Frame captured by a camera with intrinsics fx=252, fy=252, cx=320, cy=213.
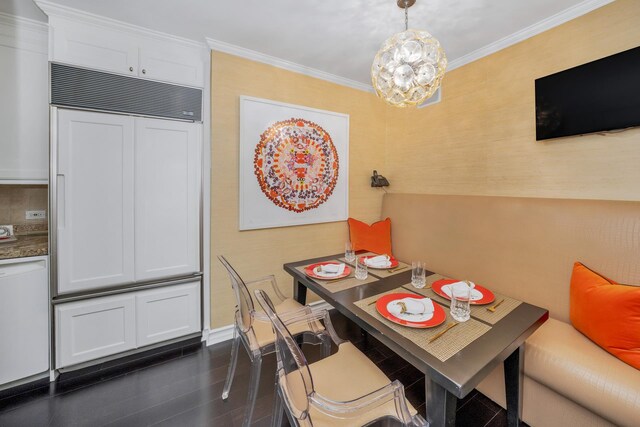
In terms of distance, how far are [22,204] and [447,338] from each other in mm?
3112

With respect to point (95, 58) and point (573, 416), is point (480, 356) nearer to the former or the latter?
point (573, 416)

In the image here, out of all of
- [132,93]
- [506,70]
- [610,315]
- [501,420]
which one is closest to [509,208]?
[610,315]

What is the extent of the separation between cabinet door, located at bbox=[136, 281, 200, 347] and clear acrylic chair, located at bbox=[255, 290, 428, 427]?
1302mm

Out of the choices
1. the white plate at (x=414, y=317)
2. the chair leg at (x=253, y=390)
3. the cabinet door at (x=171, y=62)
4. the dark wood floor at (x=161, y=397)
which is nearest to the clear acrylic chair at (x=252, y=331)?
the chair leg at (x=253, y=390)

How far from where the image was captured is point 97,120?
1.81 m

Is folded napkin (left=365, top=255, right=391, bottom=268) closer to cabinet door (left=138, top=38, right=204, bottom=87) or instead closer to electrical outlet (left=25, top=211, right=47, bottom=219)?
cabinet door (left=138, top=38, right=204, bottom=87)

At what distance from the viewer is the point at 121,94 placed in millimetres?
1877

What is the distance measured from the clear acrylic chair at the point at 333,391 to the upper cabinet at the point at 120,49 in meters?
2.01

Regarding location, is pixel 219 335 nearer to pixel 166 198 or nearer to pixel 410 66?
pixel 166 198

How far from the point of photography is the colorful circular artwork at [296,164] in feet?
7.77

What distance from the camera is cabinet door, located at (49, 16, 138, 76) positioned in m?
1.71

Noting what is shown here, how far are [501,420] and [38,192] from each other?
367 cm

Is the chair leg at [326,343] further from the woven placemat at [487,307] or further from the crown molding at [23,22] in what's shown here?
the crown molding at [23,22]

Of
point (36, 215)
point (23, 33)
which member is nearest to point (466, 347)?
point (36, 215)
